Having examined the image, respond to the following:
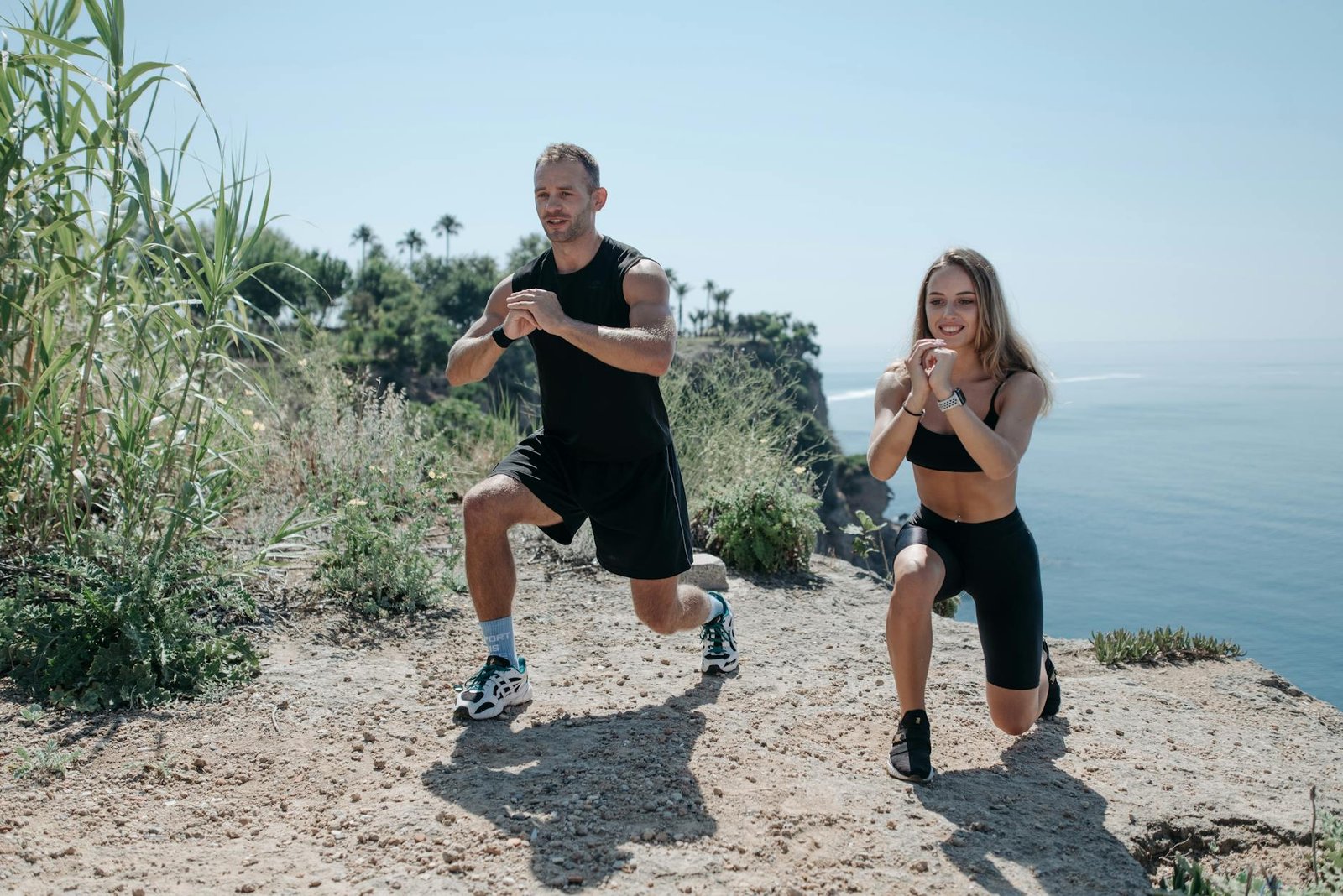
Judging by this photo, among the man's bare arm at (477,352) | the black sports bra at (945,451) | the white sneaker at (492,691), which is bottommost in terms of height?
the white sneaker at (492,691)

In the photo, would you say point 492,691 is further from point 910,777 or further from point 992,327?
point 992,327

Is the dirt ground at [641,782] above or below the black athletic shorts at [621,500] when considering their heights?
below

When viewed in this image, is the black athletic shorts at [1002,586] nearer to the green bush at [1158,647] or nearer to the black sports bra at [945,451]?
the black sports bra at [945,451]

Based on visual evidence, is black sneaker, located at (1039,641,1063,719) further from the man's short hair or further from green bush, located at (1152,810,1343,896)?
the man's short hair

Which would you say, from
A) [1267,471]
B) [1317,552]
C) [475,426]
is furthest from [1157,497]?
[475,426]

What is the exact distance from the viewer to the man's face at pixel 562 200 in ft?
11.1

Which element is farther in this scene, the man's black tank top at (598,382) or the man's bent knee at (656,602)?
the man's bent knee at (656,602)

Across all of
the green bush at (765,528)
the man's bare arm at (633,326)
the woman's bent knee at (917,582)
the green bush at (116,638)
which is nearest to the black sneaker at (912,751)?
the woman's bent knee at (917,582)

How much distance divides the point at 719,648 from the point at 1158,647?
236 cm

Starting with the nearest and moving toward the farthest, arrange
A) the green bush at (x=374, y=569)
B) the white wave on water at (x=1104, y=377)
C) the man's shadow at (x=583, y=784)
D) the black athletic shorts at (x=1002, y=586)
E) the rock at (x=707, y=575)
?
the man's shadow at (x=583, y=784), the black athletic shorts at (x=1002, y=586), the green bush at (x=374, y=569), the rock at (x=707, y=575), the white wave on water at (x=1104, y=377)

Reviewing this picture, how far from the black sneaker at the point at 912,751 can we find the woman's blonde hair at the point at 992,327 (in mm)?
1166

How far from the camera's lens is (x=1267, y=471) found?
48.2 meters

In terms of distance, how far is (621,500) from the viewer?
11.6ft

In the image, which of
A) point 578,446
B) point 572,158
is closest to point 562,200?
point 572,158
